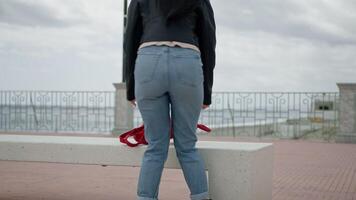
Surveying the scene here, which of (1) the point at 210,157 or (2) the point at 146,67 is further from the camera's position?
(1) the point at 210,157

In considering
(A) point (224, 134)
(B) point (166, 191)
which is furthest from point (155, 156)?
(A) point (224, 134)

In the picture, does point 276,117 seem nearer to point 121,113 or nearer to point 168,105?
point 121,113

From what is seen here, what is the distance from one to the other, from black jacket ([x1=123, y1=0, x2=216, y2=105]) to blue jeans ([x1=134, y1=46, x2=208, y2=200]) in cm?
9

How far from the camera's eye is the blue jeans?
2771 millimetres

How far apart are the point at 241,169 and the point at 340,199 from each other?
206cm

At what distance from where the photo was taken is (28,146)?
3.84 metres

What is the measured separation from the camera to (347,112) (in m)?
13.1

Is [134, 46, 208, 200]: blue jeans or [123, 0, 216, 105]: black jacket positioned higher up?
[123, 0, 216, 105]: black jacket

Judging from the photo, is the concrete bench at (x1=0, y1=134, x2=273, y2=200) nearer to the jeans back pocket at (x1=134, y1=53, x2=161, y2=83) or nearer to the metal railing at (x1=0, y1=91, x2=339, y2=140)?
the jeans back pocket at (x1=134, y1=53, x2=161, y2=83)

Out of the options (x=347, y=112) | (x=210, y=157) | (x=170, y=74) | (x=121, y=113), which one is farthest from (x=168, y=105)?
(x=121, y=113)

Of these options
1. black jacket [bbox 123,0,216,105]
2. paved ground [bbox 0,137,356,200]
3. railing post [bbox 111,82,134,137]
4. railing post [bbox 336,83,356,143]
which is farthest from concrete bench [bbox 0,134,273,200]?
railing post [bbox 111,82,134,137]

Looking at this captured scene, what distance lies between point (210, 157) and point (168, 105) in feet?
1.79

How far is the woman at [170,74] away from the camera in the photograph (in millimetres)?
2781

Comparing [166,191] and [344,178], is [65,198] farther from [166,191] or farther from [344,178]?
[344,178]
